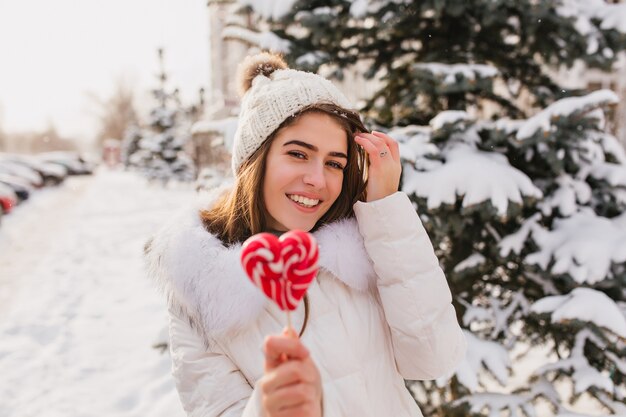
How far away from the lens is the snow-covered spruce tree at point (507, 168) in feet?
8.38

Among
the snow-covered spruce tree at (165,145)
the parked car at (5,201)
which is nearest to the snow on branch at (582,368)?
the parked car at (5,201)

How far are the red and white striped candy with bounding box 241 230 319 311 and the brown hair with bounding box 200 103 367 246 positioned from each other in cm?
71

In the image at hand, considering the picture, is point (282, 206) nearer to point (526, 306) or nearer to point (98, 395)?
point (526, 306)

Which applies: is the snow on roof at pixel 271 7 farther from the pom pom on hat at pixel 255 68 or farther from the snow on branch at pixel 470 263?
the snow on branch at pixel 470 263

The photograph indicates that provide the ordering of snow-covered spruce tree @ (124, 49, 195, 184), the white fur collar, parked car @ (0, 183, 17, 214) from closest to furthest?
the white fur collar → parked car @ (0, 183, 17, 214) → snow-covered spruce tree @ (124, 49, 195, 184)

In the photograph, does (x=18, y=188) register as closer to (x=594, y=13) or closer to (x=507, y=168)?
(x=507, y=168)

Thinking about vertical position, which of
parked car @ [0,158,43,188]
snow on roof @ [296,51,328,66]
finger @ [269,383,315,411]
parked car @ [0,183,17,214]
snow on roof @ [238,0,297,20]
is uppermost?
snow on roof @ [238,0,297,20]

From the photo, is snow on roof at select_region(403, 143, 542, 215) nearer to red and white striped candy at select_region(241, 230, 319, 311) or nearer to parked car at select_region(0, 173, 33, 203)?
red and white striped candy at select_region(241, 230, 319, 311)

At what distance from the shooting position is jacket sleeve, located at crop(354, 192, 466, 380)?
159 centimetres

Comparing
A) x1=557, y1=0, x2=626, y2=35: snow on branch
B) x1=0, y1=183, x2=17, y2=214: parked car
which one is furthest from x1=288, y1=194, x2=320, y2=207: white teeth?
x1=0, y1=183, x2=17, y2=214: parked car

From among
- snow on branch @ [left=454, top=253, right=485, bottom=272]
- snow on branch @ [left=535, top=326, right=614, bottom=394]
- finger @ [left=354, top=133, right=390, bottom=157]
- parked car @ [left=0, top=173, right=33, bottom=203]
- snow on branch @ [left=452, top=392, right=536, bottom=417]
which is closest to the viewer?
finger @ [left=354, top=133, right=390, bottom=157]

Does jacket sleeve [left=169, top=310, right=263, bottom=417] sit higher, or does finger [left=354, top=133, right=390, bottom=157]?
finger [left=354, top=133, right=390, bottom=157]

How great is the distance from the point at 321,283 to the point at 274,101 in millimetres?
655

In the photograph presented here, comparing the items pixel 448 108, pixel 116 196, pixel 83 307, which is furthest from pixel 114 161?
pixel 448 108
